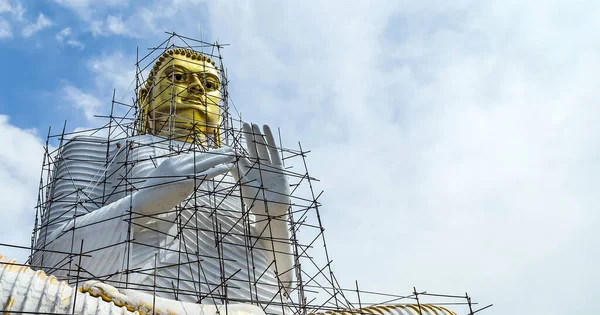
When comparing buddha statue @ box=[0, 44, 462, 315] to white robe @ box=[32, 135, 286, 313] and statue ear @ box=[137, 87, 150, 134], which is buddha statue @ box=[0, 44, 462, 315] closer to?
white robe @ box=[32, 135, 286, 313]

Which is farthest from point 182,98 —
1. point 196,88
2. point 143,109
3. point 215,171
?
point 215,171

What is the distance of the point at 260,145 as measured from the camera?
18.7ft

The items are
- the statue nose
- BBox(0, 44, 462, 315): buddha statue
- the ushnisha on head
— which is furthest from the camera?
the statue nose

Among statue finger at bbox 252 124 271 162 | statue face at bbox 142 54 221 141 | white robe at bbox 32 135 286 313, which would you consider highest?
statue face at bbox 142 54 221 141

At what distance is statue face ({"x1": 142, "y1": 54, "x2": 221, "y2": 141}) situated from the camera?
7.49 metres

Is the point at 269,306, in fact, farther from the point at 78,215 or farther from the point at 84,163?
the point at 84,163

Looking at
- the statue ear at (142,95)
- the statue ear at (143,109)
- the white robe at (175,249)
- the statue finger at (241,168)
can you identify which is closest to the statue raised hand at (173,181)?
the white robe at (175,249)

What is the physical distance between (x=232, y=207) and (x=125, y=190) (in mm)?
983

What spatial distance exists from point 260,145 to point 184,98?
2181 mm

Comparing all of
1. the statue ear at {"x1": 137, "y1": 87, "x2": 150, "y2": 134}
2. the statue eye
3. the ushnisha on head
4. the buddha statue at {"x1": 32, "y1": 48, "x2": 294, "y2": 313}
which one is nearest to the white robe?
the buddha statue at {"x1": 32, "y1": 48, "x2": 294, "y2": 313}

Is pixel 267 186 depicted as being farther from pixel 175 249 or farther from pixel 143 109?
pixel 143 109

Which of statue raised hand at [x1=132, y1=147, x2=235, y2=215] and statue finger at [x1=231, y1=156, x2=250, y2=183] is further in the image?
statue finger at [x1=231, y1=156, x2=250, y2=183]

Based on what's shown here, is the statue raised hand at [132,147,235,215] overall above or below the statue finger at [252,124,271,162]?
below

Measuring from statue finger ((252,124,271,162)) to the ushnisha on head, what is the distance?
1.61m
